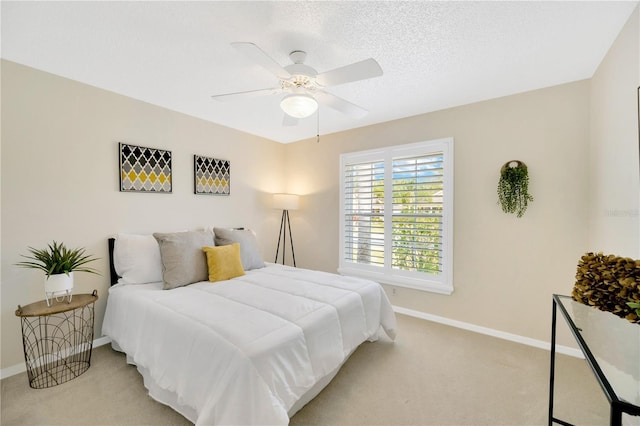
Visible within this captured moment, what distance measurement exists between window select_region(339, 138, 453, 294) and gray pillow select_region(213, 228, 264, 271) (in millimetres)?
1379

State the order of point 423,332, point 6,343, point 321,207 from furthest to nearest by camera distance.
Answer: point 321,207 < point 423,332 < point 6,343

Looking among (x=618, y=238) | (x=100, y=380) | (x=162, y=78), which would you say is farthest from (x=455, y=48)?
(x=100, y=380)

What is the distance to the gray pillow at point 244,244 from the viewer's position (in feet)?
10.4

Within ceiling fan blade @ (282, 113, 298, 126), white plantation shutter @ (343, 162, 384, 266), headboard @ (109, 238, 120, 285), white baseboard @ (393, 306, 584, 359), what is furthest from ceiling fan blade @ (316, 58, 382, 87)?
white baseboard @ (393, 306, 584, 359)

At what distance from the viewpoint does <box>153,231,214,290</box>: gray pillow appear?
2555 mm

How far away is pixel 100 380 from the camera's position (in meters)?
2.12

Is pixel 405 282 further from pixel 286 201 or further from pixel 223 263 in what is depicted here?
pixel 223 263

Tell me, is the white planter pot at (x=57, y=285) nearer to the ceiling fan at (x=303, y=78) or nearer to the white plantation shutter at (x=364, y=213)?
the ceiling fan at (x=303, y=78)

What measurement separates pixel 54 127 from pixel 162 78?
1045 mm

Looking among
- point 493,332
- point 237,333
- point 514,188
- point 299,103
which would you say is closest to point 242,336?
point 237,333

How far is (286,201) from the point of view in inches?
168

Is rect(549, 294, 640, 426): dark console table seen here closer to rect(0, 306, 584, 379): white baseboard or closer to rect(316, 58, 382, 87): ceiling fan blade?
rect(0, 306, 584, 379): white baseboard

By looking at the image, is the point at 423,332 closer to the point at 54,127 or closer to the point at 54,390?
the point at 54,390

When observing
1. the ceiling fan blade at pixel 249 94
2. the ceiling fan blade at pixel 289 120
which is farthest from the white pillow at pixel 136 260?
the ceiling fan blade at pixel 289 120
